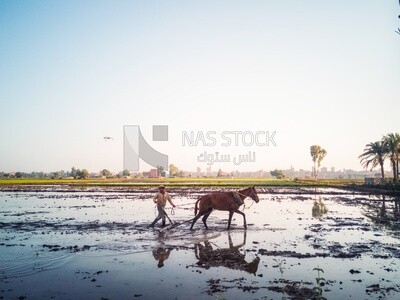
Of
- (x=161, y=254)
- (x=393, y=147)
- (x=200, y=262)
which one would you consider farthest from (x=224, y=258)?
(x=393, y=147)

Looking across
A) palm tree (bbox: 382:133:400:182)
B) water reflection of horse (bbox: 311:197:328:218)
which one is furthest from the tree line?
water reflection of horse (bbox: 311:197:328:218)

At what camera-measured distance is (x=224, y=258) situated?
11.1 meters

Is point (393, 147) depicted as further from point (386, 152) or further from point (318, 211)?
point (318, 211)

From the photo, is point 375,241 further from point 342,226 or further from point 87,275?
point 87,275

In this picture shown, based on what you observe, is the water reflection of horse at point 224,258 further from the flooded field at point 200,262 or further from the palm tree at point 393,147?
the palm tree at point 393,147

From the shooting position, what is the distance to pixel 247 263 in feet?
34.5

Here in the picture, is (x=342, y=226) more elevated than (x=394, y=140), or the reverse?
(x=394, y=140)

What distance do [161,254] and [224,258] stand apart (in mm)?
2355

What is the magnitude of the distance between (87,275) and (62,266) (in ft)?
4.66

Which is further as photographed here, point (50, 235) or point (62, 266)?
point (50, 235)

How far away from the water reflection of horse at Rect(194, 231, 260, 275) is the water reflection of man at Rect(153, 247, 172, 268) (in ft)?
3.58

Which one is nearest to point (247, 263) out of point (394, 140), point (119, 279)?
point (119, 279)

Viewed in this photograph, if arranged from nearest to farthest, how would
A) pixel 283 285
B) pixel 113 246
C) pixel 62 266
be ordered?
pixel 283 285, pixel 62 266, pixel 113 246

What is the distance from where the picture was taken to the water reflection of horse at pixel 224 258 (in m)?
10.2
